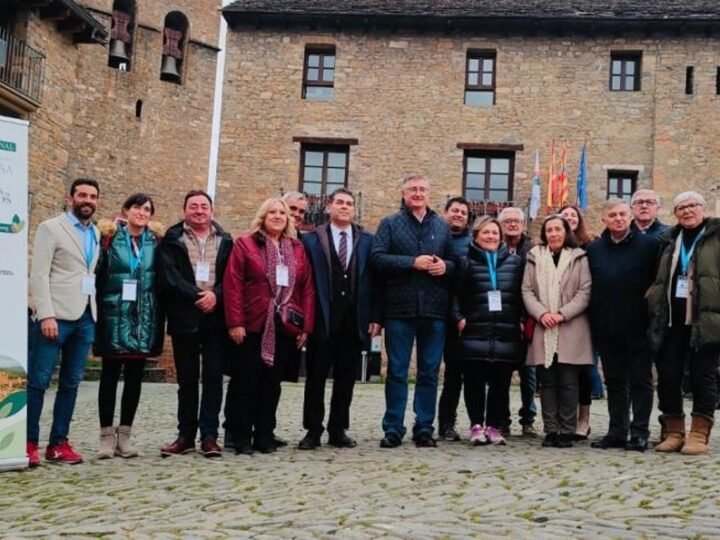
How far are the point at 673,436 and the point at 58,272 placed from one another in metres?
4.72

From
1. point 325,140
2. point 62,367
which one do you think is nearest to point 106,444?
point 62,367

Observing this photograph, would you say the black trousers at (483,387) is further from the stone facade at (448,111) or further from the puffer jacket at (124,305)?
the stone facade at (448,111)

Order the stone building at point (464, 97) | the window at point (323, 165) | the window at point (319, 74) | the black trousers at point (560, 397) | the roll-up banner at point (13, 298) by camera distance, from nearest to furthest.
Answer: the roll-up banner at point (13, 298) < the black trousers at point (560, 397) < the stone building at point (464, 97) < the window at point (323, 165) < the window at point (319, 74)

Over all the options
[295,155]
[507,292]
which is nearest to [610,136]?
[295,155]

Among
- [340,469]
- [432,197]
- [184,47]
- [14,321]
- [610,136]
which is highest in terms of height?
[184,47]

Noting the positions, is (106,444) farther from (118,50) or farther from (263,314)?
(118,50)

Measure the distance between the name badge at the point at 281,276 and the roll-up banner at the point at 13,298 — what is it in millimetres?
1704

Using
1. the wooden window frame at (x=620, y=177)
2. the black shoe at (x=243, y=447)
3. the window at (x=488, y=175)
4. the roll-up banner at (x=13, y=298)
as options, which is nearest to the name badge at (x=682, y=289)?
the black shoe at (x=243, y=447)

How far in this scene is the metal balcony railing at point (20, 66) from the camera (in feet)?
55.8

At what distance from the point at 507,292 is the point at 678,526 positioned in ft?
10.0

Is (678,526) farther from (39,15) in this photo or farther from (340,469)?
(39,15)

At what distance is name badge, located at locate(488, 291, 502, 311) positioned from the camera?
21.6 feet

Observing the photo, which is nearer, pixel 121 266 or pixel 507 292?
pixel 121 266

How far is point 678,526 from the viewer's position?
149 inches
